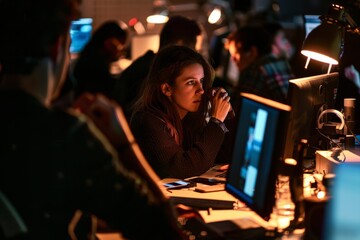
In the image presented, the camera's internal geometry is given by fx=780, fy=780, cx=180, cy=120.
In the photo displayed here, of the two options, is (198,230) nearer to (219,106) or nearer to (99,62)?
(219,106)

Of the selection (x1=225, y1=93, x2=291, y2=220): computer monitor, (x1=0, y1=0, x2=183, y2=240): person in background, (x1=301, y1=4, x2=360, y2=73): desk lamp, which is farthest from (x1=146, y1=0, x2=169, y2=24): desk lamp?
(x1=0, y1=0, x2=183, y2=240): person in background

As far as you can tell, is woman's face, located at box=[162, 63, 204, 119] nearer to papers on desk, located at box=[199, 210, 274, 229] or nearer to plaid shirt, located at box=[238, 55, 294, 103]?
papers on desk, located at box=[199, 210, 274, 229]

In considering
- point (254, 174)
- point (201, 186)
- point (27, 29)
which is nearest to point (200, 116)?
point (201, 186)

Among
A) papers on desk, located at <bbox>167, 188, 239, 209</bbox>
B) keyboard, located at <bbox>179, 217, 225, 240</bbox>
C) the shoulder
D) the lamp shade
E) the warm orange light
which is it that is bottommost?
papers on desk, located at <bbox>167, 188, 239, 209</bbox>

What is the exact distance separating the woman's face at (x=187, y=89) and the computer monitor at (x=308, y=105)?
570 millimetres

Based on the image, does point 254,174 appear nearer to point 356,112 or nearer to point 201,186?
point 201,186

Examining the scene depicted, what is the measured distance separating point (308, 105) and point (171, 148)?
2.27 feet

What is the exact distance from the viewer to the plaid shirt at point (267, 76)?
6.23m

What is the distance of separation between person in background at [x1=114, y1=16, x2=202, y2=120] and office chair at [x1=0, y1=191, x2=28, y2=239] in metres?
3.50

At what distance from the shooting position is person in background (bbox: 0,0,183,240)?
1870mm

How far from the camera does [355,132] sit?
4184 mm

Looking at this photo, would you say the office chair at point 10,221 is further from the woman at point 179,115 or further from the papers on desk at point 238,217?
the woman at point 179,115

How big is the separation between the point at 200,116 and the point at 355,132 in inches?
33.5

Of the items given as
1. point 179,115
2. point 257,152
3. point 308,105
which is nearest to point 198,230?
point 257,152
